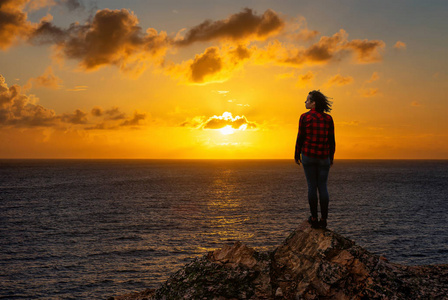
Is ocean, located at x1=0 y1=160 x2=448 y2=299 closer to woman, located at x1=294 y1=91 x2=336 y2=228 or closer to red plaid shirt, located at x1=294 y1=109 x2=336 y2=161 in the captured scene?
woman, located at x1=294 y1=91 x2=336 y2=228

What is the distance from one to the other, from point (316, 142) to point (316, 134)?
0.76 feet

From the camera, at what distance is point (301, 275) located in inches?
397

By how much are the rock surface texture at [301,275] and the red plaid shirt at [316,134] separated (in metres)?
2.66

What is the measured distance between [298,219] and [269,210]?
37.6 ft

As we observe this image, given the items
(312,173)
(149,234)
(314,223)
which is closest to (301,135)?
(312,173)

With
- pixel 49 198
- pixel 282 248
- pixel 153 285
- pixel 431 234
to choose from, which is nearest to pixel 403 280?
pixel 282 248

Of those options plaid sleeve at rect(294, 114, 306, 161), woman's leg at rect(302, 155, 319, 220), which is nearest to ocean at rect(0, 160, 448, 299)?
woman's leg at rect(302, 155, 319, 220)

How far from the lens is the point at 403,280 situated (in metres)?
10.9

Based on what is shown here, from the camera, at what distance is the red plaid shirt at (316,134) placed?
394 inches

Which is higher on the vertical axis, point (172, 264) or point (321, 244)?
point (321, 244)

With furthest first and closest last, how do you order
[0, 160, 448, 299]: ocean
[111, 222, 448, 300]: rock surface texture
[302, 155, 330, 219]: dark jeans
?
[0, 160, 448, 299]: ocean, [302, 155, 330, 219]: dark jeans, [111, 222, 448, 300]: rock surface texture

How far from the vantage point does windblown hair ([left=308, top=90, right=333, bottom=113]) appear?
33.7 ft

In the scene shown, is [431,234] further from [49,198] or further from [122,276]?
[49,198]

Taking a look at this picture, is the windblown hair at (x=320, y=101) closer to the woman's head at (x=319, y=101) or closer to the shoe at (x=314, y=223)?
the woman's head at (x=319, y=101)
